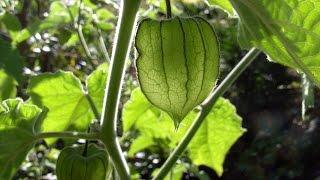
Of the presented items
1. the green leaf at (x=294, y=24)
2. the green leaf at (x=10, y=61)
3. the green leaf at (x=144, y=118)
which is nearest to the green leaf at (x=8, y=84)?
the green leaf at (x=10, y=61)

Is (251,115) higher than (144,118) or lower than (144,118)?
lower

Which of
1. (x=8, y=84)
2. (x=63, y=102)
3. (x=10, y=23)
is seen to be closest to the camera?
(x=63, y=102)

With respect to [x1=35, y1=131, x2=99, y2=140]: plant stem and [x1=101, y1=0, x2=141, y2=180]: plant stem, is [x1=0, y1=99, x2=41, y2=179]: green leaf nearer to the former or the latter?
[x1=35, y1=131, x2=99, y2=140]: plant stem

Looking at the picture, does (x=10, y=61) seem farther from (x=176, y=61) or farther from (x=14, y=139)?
(x=176, y=61)

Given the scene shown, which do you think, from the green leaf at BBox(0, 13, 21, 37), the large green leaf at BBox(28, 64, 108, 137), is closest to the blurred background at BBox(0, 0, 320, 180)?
the green leaf at BBox(0, 13, 21, 37)

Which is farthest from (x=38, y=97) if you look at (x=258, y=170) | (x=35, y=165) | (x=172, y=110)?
(x=258, y=170)

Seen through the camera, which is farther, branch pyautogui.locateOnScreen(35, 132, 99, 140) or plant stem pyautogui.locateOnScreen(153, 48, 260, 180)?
plant stem pyautogui.locateOnScreen(153, 48, 260, 180)

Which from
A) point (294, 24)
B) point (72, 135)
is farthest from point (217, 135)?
point (294, 24)

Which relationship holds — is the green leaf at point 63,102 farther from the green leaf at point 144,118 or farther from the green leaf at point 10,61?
the green leaf at point 10,61
